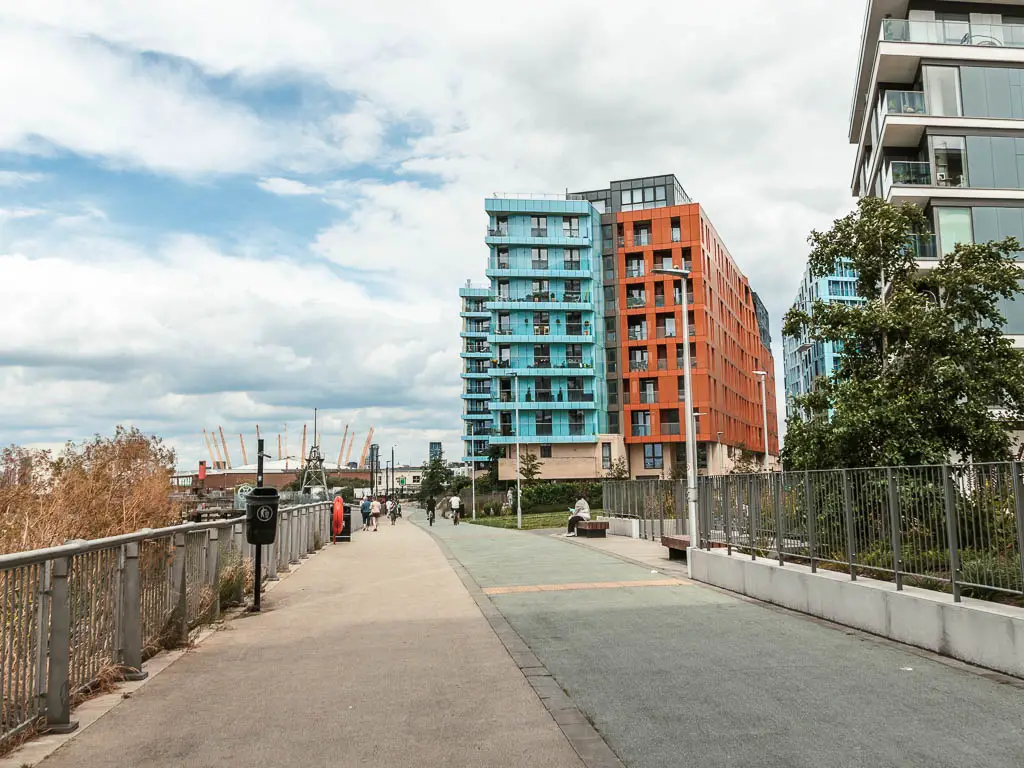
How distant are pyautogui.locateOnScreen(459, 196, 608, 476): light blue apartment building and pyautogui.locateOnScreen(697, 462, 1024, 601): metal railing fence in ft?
203

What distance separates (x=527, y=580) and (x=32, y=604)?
36.7 ft

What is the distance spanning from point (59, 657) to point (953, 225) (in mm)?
32961

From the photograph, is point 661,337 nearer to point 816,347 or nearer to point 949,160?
point 949,160

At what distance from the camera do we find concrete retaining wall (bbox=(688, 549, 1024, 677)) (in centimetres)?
771

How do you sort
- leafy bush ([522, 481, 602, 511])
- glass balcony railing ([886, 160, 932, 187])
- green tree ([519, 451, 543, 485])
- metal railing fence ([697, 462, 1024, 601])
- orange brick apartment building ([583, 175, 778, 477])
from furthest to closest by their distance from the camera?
1. orange brick apartment building ([583, 175, 778, 477])
2. green tree ([519, 451, 543, 485])
3. leafy bush ([522, 481, 602, 511])
4. glass balcony railing ([886, 160, 932, 187])
5. metal railing fence ([697, 462, 1024, 601])

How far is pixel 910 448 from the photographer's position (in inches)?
662

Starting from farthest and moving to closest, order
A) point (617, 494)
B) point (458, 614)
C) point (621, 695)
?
point (617, 494) < point (458, 614) < point (621, 695)

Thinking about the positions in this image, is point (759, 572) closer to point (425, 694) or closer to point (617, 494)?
point (425, 694)

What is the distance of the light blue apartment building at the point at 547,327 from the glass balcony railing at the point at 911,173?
145ft

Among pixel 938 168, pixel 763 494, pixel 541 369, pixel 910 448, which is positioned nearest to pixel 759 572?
pixel 763 494

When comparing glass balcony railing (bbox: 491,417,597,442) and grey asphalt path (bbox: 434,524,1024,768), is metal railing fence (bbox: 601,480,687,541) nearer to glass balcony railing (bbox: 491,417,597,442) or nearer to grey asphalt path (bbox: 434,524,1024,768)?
grey asphalt path (bbox: 434,524,1024,768)

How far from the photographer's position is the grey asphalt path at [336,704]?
546 cm

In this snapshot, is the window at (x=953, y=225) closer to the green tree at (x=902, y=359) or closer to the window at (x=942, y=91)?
the window at (x=942, y=91)

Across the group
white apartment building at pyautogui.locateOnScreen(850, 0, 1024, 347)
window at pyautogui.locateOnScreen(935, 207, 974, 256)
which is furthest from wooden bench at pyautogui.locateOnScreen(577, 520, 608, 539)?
window at pyautogui.locateOnScreen(935, 207, 974, 256)
